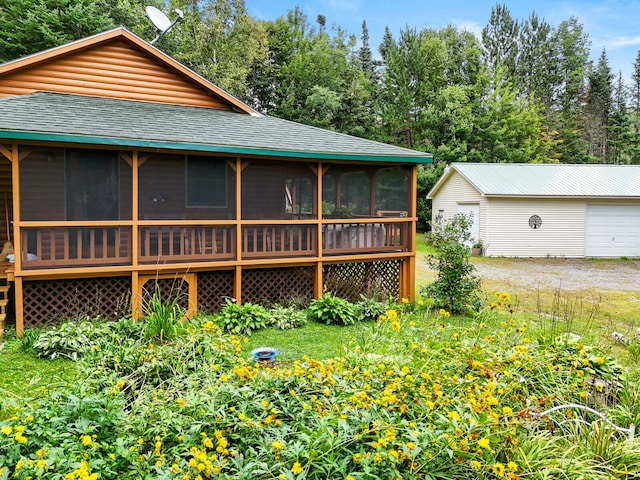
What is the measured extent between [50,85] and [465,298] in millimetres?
9293

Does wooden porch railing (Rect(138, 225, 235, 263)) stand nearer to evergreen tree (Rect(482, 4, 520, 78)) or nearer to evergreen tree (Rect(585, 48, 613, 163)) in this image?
evergreen tree (Rect(482, 4, 520, 78))

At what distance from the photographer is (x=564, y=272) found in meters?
14.4

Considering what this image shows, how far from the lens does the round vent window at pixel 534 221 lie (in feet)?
59.9

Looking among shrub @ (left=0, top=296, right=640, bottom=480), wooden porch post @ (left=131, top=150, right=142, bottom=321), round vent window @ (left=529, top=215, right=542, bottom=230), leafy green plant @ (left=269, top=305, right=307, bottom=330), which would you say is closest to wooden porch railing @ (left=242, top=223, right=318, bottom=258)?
leafy green plant @ (left=269, top=305, right=307, bottom=330)

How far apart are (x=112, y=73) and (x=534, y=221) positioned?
16.1 m

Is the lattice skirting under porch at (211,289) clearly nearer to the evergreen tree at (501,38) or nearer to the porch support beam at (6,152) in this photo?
the porch support beam at (6,152)

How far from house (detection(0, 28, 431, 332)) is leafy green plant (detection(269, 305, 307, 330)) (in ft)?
2.97

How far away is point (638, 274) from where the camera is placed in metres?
14.2

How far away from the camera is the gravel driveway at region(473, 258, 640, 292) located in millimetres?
12120

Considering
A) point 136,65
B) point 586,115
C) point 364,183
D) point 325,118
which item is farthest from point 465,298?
point 586,115

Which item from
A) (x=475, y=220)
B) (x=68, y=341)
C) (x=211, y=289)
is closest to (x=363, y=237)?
(x=211, y=289)

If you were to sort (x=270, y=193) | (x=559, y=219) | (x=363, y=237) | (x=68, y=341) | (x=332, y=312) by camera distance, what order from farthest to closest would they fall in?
(x=559, y=219) → (x=270, y=193) → (x=363, y=237) → (x=332, y=312) → (x=68, y=341)

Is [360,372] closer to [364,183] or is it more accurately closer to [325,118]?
[364,183]

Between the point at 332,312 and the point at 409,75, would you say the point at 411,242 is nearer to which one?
the point at 332,312
